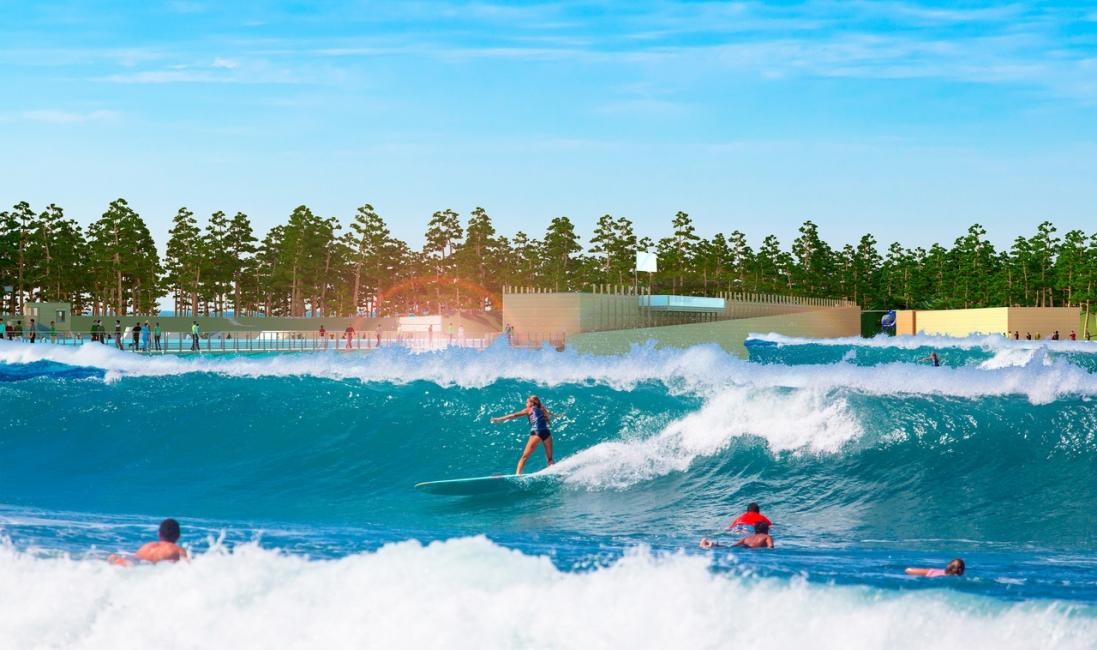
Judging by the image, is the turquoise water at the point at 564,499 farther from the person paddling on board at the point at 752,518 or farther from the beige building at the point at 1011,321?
the beige building at the point at 1011,321

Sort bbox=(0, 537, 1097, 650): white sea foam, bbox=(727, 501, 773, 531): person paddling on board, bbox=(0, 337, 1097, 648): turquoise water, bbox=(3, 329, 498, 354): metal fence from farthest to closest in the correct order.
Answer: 1. bbox=(3, 329, 498, 354): metal fence
2. bbox=(727, 501, 773, 531): person paddling on board
3. bbox=(0, 337, 1097, 648): turquoise water
4. bbox=(0, 537, 1097, 650): white sea foam

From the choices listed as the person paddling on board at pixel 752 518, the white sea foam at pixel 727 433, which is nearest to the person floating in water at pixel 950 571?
the person paddling on board at pixel 752 518

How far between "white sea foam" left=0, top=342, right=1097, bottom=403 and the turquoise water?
10 cm

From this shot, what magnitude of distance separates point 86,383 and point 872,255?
111390mm

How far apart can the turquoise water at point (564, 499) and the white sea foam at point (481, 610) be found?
2cm

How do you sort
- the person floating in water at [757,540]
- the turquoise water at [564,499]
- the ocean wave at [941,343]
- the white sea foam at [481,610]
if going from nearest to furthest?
the white sea foam at [481,610]
the turquoise water at [564,499]
the person floating in water at [757,540]
the ocean wave at [941,343]

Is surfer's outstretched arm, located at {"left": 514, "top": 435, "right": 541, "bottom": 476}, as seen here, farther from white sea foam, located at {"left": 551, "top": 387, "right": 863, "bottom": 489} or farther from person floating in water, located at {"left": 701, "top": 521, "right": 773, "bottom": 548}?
person floating in water, located at {"left": 701, "top": 521, "right": 773, "bottom": 548}

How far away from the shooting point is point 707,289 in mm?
88812

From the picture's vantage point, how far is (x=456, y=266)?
104062 millimetres

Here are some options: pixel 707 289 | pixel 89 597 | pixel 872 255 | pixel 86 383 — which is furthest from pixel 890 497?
pixel 872 255

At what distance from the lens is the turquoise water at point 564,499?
7.83 m

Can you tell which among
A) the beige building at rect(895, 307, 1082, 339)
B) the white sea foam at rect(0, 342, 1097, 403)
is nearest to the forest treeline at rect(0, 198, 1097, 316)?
the beige building at rect(895, 307, 1082, 339)

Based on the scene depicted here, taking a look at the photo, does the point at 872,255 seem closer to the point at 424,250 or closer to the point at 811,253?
the point at 811,253

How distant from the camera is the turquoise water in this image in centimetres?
783
